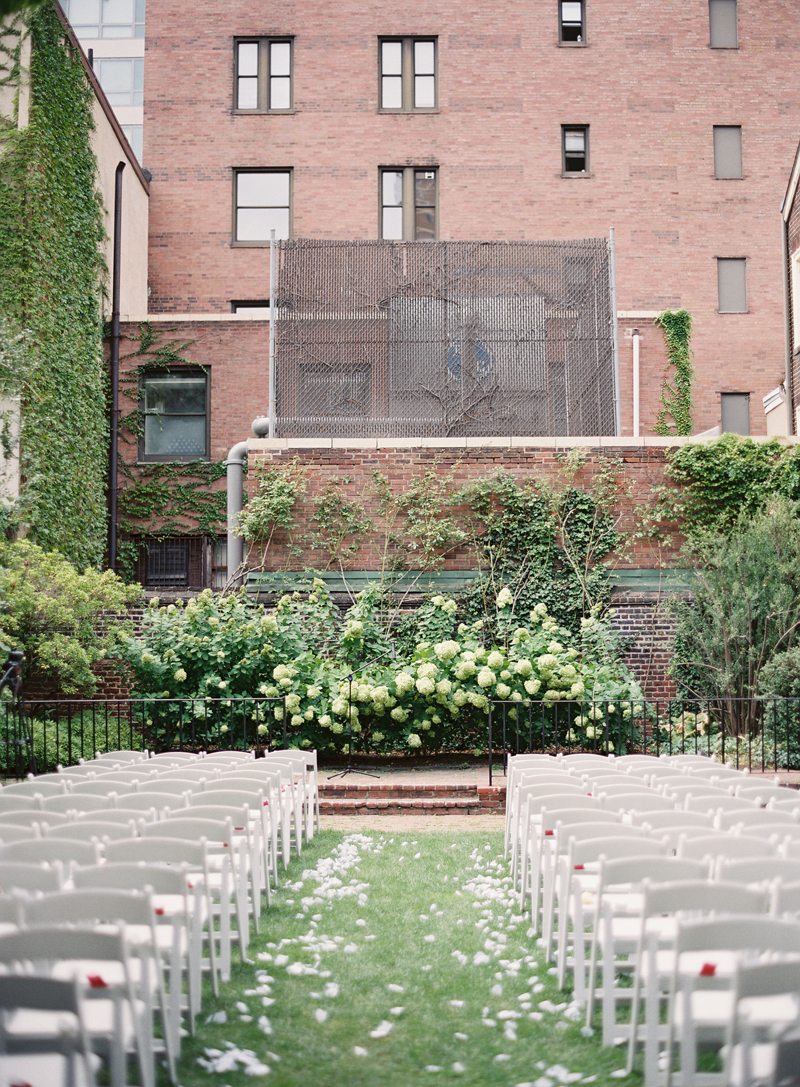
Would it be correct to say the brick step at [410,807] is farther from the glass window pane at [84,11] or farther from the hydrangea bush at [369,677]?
the glass window pane at [84,11]

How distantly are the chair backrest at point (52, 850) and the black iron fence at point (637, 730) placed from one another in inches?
307

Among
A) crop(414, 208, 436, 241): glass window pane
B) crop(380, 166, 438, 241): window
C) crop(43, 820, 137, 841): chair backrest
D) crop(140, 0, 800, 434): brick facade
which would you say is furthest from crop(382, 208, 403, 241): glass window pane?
crop(43, 820, 137, 841): chair backrest

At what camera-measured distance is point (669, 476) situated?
56.2ft

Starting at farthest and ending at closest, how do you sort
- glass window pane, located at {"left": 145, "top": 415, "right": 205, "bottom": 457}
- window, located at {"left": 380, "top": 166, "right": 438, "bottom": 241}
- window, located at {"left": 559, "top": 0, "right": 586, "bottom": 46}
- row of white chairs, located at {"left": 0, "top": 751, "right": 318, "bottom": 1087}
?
window, located at {"left": 559, "top": 0, "right": 586, "bottom": 46}, window, located at {"left": 380, "top": 166, "right": 438, "bottom": 241}, glass window pane, located at {"left": 145, "top": 415, "right": 205, "bottom": 457}, row of white chairs, located at {"left": 0, "top": 751, "right": 318, "bottom": 1087}

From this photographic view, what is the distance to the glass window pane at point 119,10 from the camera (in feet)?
140

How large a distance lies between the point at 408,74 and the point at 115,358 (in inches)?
434

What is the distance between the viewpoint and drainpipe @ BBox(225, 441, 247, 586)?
1716 cm

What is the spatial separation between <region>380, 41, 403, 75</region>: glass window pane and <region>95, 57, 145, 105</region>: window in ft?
70.3

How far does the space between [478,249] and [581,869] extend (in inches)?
595

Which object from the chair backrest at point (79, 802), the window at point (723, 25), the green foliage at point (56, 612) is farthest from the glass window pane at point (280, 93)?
the chair backrest at point (79, 802)

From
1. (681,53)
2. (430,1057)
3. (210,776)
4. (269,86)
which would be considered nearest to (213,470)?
(269,86)

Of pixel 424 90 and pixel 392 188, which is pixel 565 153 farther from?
pixel 392 188

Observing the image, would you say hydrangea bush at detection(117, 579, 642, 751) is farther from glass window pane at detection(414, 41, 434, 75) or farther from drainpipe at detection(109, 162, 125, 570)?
glass window pane at detection(414, 41, 434, 75)

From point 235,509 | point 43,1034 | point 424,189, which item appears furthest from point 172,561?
point 43,1034
